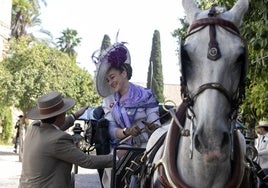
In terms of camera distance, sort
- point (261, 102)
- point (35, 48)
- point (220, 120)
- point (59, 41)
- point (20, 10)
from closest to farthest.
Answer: point (220, 120), point (261, 102), point (35, 48), point (20, 10), point (59, 41)

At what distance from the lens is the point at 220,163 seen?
3105 mm

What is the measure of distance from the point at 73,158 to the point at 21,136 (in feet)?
50.0

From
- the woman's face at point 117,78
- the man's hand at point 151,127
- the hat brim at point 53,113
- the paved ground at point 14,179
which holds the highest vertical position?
the woman's face at point 117,78

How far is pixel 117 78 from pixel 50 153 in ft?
4.27

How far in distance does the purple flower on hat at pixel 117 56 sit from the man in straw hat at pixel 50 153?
2.87ft

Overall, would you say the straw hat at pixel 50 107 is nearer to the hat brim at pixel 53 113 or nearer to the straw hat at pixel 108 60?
the hat brim at pixel 53 113

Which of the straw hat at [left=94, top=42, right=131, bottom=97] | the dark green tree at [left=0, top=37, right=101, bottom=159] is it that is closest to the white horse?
the straw hat at [left=94, top=42, right=131, bottom=97]

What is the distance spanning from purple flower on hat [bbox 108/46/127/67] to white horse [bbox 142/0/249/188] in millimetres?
1919

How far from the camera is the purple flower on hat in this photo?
5.31 meters

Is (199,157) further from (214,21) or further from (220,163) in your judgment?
(214,21)

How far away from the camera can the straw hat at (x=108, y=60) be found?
532cm

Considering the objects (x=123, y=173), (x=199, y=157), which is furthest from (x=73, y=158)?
(x=199, y=157)

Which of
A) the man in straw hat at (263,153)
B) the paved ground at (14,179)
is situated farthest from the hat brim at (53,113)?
the paved ground at (14,179)

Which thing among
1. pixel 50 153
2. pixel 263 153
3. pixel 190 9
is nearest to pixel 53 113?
pixel 50 153
